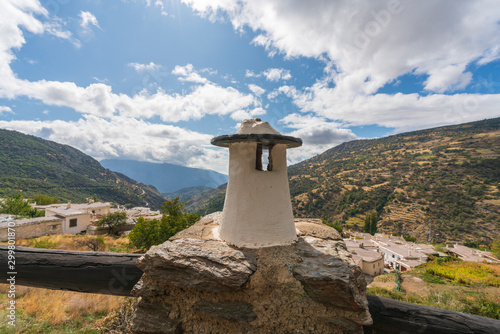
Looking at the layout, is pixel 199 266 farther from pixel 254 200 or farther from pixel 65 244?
pixel 65 244

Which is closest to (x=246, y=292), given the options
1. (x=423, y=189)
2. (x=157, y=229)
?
(x=157, y=229)

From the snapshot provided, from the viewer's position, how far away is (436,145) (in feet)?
372

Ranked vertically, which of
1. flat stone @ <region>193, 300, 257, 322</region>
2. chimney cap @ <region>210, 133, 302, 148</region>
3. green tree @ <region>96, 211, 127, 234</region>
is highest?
chimney cap @ <region>210, 133, 302, 148</region>

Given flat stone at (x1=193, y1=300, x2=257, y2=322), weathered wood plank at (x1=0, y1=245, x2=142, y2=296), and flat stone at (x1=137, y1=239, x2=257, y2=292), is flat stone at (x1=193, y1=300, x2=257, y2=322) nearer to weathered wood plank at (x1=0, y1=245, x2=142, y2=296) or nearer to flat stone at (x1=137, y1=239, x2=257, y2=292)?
flat stone at (x1=137, y1=239, x2=257, y2=292)

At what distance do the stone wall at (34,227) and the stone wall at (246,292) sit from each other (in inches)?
997

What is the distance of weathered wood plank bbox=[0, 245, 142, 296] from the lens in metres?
3.54

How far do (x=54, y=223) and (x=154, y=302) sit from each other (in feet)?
99.5

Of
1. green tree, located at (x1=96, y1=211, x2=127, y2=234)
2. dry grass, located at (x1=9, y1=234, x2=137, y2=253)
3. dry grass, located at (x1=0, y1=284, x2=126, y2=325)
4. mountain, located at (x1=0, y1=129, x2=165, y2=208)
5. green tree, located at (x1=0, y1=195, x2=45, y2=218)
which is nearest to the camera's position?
dry grass, located at (x1=0, y1=284, x2=126, y2=325)

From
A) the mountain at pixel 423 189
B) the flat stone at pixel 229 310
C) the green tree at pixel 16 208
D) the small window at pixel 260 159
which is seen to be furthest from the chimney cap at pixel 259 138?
the mountain at pixel 423 189

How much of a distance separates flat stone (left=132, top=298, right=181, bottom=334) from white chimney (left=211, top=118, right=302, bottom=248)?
136 centimetres

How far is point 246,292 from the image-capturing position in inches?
111

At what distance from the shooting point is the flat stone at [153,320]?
2.84m

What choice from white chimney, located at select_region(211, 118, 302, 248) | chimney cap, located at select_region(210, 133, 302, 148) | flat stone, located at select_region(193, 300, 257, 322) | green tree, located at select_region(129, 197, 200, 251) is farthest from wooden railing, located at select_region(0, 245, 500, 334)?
green tree, located at select_region(129, 197, 200, 251)

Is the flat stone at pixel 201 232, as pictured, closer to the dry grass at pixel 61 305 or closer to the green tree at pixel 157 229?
the dry grass at pixel 61 305
